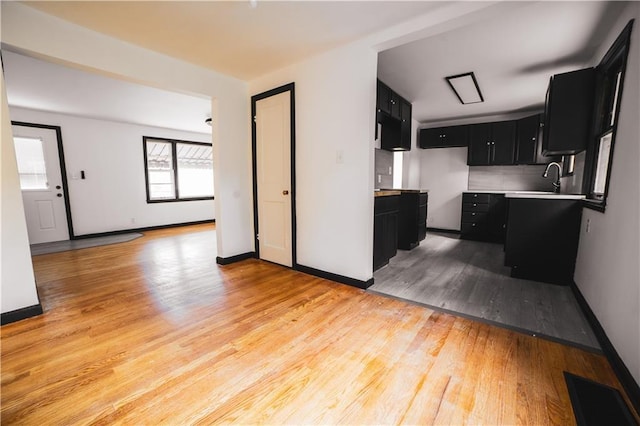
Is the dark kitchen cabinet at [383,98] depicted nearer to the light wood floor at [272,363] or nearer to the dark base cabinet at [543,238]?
the dark base cabinet at [543,238]

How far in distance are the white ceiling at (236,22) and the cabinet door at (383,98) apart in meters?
1.13

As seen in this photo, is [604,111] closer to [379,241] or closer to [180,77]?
[379,241]

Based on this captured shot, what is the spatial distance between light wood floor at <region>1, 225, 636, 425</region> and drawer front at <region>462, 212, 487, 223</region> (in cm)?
359

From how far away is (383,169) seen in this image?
4832 mm

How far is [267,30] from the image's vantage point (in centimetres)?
237

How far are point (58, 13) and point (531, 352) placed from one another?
14.3 ft

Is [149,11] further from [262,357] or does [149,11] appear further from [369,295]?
[369,295]

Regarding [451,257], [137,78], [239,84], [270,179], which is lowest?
[451,257]

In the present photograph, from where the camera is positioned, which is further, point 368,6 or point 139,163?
point 139,163

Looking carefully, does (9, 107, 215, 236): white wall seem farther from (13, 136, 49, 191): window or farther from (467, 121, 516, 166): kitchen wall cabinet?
(467, 121, 516, 166): kitchen wall cabinet

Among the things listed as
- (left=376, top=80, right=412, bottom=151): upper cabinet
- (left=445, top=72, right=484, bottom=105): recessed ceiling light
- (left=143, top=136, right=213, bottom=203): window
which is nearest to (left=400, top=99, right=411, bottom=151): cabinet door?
(left=376, top=80, right=412, bottom=151): upper cabinet

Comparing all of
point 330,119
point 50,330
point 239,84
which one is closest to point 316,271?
point 330,119

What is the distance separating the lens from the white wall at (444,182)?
228 inches

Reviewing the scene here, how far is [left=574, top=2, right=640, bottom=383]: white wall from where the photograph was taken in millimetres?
1446
